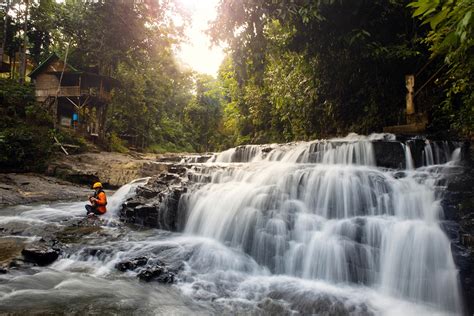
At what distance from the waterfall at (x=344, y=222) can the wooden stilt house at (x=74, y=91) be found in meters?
18.6

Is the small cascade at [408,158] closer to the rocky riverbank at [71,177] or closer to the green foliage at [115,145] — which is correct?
the rocky riverbank at [71,177]

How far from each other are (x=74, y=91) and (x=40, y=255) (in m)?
21.3

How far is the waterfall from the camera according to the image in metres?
4.64

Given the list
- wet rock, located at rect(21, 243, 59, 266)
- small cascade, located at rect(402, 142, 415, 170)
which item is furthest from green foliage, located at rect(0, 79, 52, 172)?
small cascade, located at rect(402, 142, 415, 170)

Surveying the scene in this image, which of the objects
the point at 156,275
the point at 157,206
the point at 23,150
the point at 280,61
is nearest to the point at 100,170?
the point at 23,150

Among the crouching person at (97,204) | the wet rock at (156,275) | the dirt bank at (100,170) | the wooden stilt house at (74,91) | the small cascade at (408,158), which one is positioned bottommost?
the wet rock at (156,275)

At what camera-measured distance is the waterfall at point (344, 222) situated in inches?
183

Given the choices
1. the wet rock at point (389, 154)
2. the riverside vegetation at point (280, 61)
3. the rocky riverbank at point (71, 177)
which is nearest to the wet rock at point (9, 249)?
the rocky riverbank at point (71, 177)

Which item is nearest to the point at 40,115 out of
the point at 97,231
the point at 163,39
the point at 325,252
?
the point at 163,39

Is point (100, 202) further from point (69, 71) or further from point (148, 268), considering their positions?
point (69, 71)

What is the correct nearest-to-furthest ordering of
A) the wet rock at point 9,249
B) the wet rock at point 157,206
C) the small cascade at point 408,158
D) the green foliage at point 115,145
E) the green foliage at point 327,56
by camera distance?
1. the wet rock at point 9,249
2. the small cascade at point 408,158
3. the green foliage at point 327,56
4. the wet rock at point 157,206
5. the green foliage at point 115,145

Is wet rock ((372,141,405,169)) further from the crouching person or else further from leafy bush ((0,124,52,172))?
leafy bush ((0,124,52,172))

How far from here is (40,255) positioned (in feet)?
18.0

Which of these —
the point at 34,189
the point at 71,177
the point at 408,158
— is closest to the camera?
the point at 408,158
